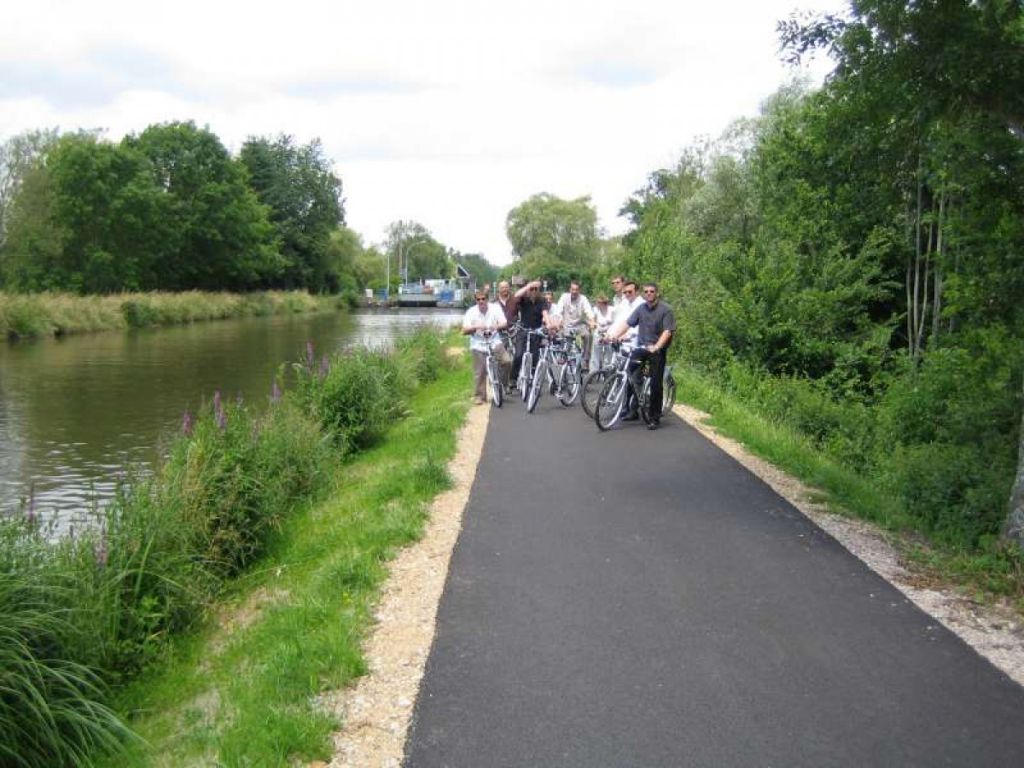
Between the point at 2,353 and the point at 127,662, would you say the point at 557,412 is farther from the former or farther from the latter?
the point at 2,353

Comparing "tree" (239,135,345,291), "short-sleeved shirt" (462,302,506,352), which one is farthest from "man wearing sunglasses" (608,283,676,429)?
"tree" (239,135,345,291)

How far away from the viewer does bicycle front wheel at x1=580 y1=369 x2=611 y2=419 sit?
13.8 m

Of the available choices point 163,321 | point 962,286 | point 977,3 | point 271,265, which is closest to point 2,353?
point 163,321

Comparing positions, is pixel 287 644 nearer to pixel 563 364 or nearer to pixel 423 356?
pixel 563 364

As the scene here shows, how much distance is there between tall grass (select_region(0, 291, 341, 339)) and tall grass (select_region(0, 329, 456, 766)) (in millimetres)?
32012

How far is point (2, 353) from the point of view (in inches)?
1298

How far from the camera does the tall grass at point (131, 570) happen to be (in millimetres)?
5320

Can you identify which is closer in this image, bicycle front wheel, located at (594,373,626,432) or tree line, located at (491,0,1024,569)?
tree line, located at (491,0,1024,569)

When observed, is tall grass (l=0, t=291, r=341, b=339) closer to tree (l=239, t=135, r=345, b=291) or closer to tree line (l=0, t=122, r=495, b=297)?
tree line (l=0, t=122, r=495, b=297)

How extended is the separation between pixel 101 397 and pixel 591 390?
1243 cm

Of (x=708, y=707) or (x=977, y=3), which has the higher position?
(x=977, y=3)

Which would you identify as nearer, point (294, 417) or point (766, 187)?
point (294, 417)

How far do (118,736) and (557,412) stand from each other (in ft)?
32.1

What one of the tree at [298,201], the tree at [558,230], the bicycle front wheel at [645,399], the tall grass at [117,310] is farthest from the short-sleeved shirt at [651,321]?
the tree at [298,201]
